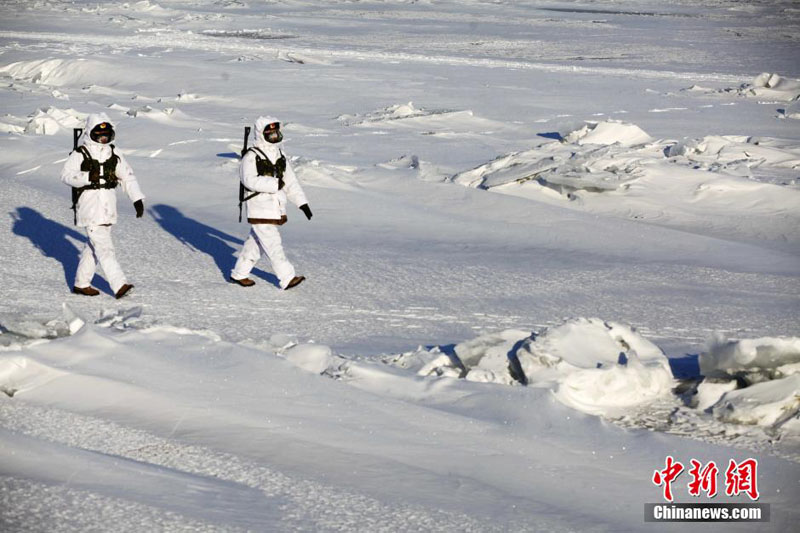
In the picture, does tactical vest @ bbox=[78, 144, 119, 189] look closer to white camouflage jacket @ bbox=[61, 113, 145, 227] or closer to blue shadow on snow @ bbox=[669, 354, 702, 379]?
white camouflage jacket @ bbox=[61, 113, 145, 227]

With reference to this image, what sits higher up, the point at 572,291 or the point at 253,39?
the point at 253,39

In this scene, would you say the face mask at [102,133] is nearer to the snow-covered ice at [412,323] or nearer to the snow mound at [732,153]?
the snow-covered ice at [412,323]

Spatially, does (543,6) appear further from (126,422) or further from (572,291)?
(126,422)

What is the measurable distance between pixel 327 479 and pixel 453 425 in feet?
2.75

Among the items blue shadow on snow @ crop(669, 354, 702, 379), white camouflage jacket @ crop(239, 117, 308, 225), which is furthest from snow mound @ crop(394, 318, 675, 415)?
white camouflage jacket @ crop(239, 117, 308, 225)

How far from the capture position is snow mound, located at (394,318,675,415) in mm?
5426

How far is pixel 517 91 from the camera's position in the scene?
21562mm

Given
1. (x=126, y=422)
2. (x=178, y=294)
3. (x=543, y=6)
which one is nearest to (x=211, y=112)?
(x=178, y=294)

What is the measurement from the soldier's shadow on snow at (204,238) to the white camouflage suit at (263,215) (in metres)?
0.32

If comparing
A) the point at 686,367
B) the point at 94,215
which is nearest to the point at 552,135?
the point at 94,215

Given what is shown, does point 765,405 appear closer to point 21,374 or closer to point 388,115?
point 21,374

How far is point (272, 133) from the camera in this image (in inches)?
319

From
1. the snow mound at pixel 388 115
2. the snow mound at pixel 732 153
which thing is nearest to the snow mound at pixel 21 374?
the snow mound at pixel 732 153

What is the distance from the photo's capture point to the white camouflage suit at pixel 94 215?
779cm
